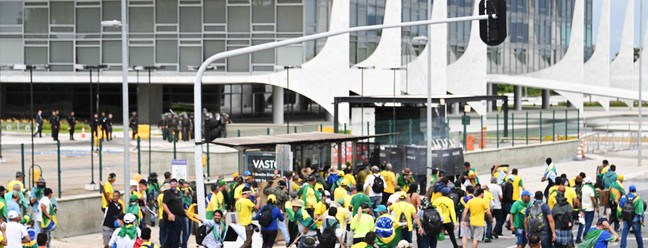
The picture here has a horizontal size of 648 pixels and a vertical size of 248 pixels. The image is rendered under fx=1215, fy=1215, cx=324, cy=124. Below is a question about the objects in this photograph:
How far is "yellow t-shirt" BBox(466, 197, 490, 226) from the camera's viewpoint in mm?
23203

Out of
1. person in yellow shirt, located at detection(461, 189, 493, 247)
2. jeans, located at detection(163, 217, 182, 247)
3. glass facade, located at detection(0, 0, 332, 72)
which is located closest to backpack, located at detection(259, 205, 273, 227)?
jeans, located at detection(163, 217, 182, 247)

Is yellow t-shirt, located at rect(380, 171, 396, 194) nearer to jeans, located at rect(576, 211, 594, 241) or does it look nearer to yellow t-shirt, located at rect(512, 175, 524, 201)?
yellow t-shirt, located at rect(512, 175, 524, 201)

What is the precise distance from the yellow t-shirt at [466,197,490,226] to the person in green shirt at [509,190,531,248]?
0.66 metres

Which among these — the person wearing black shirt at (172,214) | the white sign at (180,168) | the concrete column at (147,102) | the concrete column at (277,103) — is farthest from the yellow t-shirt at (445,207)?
the concrete column at (147,102)

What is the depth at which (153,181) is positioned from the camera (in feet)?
81.8

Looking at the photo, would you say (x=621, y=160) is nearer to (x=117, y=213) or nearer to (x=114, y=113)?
(x=114, y=113)

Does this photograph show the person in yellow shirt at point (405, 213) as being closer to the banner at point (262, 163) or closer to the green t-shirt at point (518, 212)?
the green t-shirt at point (518, 212)

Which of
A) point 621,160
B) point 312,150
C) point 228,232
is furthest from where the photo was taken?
point 621,160

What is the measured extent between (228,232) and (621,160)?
35.6m

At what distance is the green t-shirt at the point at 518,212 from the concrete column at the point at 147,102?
157 ft

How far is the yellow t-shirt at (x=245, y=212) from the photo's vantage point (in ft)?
73.2

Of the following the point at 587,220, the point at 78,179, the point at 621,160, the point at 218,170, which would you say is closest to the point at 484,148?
the point at 621,160

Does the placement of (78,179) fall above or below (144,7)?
below

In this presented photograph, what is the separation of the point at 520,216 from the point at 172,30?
46.8 metres
